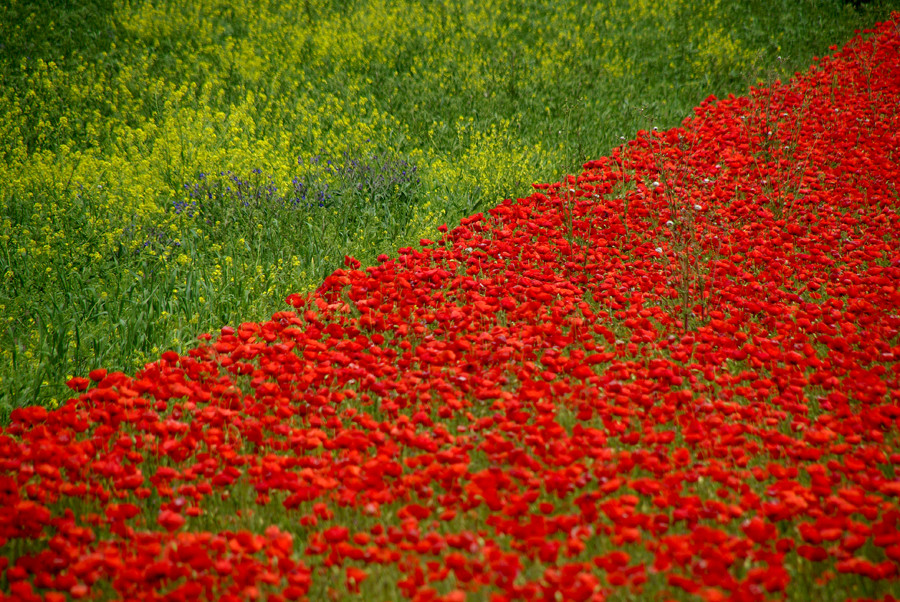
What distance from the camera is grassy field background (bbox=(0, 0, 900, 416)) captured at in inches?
186

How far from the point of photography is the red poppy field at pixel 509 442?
2.31 metres

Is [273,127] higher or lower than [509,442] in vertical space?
lower

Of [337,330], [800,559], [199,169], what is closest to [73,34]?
[199,169]

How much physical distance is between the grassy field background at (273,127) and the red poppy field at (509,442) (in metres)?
0.79

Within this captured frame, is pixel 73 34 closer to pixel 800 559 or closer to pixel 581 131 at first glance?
pixel 581 131

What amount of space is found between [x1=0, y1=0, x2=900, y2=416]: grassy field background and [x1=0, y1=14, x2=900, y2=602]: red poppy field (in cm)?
79

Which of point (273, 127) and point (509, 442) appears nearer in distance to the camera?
point (509, 442)

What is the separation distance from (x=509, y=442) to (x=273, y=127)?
6.13 meters

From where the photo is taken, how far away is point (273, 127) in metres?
7.97

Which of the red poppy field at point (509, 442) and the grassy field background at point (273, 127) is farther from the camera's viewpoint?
the grassy field background at point (273, 127)

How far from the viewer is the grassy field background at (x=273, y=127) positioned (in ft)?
15.5

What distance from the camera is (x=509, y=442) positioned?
2.86 metres

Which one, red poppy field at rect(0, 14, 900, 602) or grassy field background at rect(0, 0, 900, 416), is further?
grassy field background at rect(0, 0, 900, 416)

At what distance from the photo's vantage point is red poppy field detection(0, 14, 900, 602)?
2.31 metres
